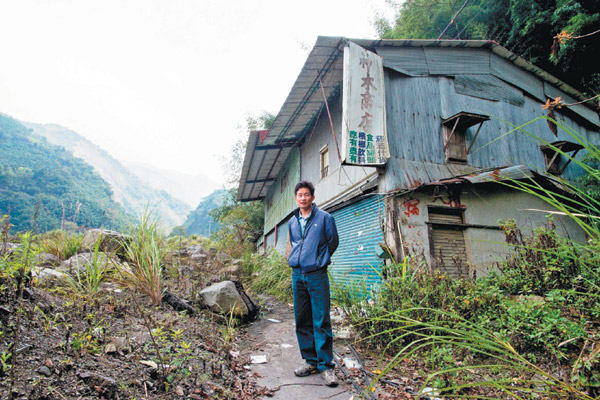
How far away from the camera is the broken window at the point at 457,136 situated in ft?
23.3

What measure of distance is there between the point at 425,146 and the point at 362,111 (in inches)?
77.3

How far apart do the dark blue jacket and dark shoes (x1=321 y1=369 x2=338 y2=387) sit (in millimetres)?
901

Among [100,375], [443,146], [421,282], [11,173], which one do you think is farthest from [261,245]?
[11,173]

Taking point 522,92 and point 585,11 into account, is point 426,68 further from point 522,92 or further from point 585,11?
point 585,11

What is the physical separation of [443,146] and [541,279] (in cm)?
392

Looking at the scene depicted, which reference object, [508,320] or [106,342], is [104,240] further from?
[508,320]

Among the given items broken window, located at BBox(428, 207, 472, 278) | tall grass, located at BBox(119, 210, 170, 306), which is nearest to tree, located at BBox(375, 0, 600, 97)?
broken window, located at BBox(428, 207, 472, 278)

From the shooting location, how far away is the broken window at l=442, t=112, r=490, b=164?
7098 millimetres

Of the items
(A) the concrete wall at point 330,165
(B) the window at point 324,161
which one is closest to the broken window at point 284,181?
(A) the concrete wall at point 330,165

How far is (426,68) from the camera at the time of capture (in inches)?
296

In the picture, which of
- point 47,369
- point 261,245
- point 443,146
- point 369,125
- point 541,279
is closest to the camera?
A: point 47,369

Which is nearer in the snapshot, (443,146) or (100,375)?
(100,375)

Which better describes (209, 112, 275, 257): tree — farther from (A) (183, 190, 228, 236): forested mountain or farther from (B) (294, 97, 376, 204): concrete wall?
(A) (183, 190, 228, 236): forested mountain

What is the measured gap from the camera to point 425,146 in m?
7.09
